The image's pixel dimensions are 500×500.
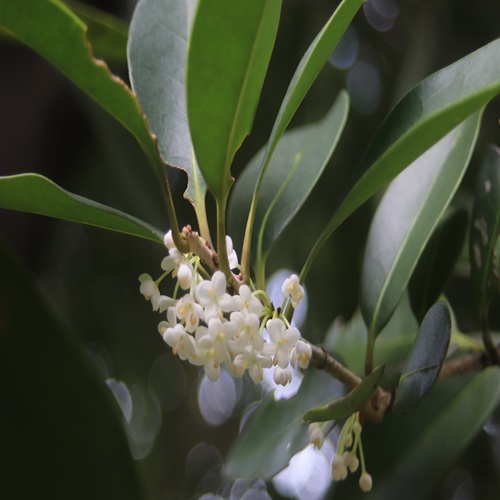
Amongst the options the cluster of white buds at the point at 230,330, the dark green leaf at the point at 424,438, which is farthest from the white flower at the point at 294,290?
the dark green leaf at the point at 424,438

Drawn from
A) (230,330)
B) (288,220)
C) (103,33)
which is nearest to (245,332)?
(230,330)

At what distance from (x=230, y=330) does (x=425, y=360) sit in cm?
18

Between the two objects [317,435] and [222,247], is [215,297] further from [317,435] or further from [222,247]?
[317,435]

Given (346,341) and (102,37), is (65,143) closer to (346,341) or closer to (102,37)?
(102,37)

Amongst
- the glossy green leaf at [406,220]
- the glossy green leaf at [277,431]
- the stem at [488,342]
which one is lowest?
the glossy green leaf at [277,431]

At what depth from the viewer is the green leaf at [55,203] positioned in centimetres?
64

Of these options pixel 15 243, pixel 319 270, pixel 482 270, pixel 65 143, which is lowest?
pixel 319 270

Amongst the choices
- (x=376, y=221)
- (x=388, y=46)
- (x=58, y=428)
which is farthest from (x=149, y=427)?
(x=376, y=221)

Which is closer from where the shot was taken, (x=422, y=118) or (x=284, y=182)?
(x=422, y=118)

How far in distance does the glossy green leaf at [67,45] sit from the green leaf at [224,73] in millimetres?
57

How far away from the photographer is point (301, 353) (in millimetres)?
645

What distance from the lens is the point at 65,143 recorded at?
1862 mm

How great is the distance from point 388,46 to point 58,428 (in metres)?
1.76

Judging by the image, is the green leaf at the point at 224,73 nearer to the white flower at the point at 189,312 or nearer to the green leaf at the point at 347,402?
the white flower at the point at 189,312
